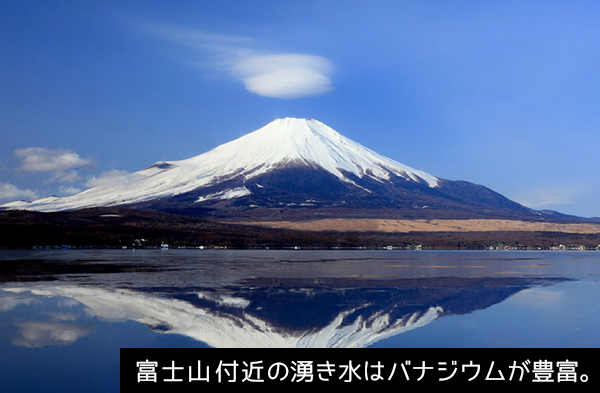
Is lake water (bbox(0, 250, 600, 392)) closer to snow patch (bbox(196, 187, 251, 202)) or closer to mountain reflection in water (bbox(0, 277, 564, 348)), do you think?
mountain reflection in water (bbox(0, 277, 564, 348))

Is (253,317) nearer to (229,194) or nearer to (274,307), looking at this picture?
(274,307)

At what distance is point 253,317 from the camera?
1708 cm

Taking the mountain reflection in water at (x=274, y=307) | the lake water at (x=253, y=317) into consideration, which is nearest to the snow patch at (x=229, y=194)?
the lake water at (x=253, y=317)

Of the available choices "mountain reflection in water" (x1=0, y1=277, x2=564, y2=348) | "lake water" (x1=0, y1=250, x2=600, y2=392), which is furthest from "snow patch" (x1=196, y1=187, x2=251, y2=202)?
"mountain reflection in water" (x1=0, y1=277, x2=564, y2=348)

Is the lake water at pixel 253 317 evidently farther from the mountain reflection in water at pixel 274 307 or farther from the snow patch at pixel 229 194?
the snow patch at pixel 229 194

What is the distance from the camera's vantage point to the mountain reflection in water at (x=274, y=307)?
14484 millimetres

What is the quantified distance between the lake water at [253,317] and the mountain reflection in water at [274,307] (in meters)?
0.04

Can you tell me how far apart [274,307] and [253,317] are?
2.11 metres

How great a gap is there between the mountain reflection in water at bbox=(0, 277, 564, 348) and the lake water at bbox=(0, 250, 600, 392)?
1.4 inches

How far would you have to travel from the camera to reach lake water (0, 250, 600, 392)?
12.7 m

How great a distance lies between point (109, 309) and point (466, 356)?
11646 mm

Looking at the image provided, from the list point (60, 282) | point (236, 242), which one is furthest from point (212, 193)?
point (60, 282)

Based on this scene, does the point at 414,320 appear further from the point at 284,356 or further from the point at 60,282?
the point at 60,282

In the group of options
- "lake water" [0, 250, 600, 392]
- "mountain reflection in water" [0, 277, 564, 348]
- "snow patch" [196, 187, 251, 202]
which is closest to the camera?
"lake water" [0, 250, 600, 392]
